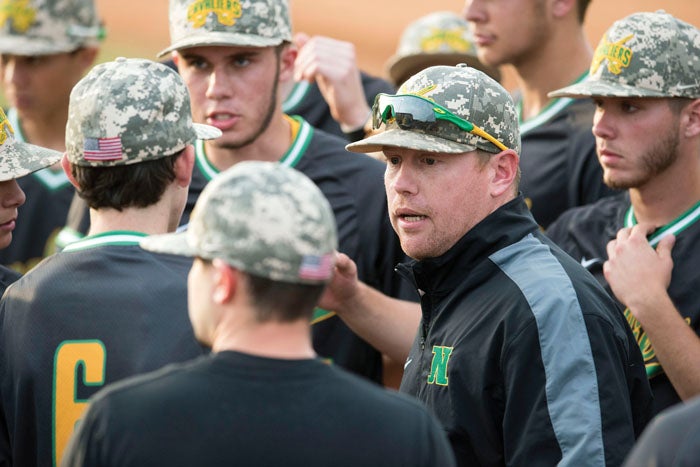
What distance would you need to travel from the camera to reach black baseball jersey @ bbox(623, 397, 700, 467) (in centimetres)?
265

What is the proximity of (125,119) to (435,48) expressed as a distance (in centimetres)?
485

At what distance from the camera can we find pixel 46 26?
787 centimetres

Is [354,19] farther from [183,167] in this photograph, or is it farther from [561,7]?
[183,167]

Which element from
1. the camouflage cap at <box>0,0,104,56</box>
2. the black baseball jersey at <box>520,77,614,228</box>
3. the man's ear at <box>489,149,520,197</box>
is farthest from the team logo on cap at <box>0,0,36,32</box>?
the man's ear at <box>489,149,520,197</box>

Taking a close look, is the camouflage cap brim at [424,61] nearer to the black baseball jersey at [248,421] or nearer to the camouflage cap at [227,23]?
the camouflage cap at [227,23]

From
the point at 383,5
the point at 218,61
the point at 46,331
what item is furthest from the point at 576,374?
the point at 383,5

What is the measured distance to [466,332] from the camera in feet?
13.5

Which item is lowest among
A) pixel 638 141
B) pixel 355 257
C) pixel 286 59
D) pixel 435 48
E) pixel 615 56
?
pixel 355 257

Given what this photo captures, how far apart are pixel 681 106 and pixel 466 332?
6.23 ft

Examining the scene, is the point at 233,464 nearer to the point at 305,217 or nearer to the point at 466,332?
the point at 305,217

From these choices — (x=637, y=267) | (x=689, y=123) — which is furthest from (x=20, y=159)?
(x=689, y=123)

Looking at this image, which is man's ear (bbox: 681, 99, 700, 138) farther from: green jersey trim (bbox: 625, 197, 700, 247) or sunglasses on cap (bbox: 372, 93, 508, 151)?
sunglasses on cap (bbox: 372, 93, 508, 151)

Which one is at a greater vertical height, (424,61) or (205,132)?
(205,132)

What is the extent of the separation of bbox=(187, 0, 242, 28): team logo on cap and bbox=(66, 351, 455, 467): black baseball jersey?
309cm
